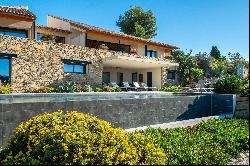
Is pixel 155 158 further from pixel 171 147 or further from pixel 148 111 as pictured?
pixel 148 111

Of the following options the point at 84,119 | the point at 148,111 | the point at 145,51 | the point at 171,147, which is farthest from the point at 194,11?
the point at 145,51

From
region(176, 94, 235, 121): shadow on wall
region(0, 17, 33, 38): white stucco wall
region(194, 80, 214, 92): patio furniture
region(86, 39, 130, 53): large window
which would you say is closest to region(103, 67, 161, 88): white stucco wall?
region(86, 39, 130, 53): large window

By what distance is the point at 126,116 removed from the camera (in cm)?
1393

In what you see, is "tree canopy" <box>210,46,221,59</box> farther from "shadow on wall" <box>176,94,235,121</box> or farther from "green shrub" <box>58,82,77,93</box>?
"shadow on wall" <box>176,94,235,121</box>

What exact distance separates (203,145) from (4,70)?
17.9 metres

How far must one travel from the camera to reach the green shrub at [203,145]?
7.19 m

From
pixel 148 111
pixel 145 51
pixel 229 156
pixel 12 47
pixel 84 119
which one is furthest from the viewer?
pixel 145 51

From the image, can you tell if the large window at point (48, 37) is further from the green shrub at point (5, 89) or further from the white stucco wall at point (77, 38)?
the green shrub at point (5, 89)

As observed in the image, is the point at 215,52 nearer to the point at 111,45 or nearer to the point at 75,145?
the point at 111,45

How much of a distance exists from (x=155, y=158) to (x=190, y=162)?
1.10m

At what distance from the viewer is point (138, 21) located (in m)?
64.4

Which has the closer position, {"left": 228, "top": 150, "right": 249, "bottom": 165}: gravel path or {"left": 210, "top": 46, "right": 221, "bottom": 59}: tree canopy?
{"left": 228, "top": 150, "right": 249, "bottom": 165}: gravel path

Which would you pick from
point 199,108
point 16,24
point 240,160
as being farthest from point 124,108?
point 16,24

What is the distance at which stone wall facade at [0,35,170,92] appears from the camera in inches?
884
